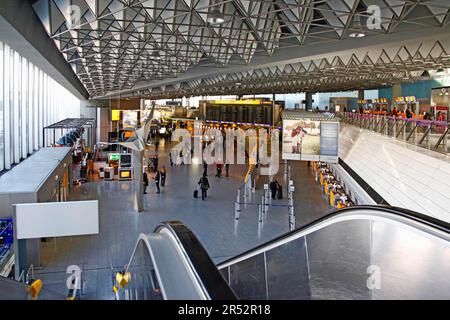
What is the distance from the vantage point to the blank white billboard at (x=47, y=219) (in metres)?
11.5

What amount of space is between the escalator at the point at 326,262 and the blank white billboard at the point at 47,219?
199 inches

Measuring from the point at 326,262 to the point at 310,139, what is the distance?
19624 millimetres

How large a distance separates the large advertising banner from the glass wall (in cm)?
1531

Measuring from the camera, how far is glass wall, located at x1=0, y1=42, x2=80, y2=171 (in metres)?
21.9

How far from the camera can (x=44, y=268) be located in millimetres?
13461

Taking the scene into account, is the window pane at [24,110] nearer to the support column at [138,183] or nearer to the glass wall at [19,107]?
the glass wall at [19,107]

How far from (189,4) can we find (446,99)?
29.6 meters

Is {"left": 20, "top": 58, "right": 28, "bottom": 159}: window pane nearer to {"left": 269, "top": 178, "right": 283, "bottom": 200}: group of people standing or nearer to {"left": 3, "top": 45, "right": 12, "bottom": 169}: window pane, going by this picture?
{"left": 3, "top": 45, "right": 12, "bottom": 169}: window pane

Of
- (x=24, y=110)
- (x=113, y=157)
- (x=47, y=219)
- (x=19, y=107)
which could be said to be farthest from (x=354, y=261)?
(x=113, y=157)

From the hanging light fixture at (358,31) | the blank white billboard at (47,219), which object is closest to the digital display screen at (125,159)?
the hanging light fixture at (358,31)

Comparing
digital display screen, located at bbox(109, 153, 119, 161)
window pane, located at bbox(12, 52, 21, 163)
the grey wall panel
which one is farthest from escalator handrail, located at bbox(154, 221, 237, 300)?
digital display screen, located at bbox(109, 153, 119, 161)

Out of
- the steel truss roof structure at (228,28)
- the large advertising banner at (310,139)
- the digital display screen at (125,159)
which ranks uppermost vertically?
the steel truss roof structure at (228,28)

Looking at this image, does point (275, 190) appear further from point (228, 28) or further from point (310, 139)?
point (228, 28)
